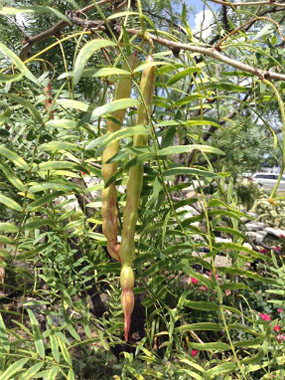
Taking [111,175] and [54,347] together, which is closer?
[111,175]

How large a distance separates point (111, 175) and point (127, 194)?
24 mm

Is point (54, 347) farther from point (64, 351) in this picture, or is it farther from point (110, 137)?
point (110, 137)

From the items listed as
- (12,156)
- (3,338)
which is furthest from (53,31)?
(3,338)

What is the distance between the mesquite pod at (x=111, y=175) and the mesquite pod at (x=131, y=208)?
0.5 inches

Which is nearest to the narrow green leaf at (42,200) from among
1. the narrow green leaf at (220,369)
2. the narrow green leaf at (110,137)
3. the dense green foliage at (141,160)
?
the dense green foliage at (141,160)

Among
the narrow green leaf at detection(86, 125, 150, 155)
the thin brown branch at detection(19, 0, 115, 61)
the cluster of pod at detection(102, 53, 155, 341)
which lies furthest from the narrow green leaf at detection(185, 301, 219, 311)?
the thin brown branch at detection(19, 0, 115, 61)

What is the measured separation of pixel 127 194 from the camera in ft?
1.26

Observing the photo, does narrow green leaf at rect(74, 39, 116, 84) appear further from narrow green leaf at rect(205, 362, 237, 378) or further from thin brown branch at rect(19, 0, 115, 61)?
narrow green leaf at rect(205, 362, 237, 378)

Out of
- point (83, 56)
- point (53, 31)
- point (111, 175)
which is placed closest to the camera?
point (83, 56)

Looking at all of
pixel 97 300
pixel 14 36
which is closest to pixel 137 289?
pixel 14 36

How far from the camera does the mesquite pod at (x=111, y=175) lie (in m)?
0.37

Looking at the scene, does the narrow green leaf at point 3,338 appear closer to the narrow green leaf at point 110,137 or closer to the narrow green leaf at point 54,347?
the narrow green leaf at point 54,347

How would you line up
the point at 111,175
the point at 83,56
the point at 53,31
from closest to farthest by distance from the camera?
1. the point at 83,56
2. the point at 111,175
3. the point at 53,31

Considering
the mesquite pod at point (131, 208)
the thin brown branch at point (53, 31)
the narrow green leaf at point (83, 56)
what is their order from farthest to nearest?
the thin brown branch at point (53, 31)
the mesquite pod at point (131, 208)
the narrow green leaf at point (83, 56)
